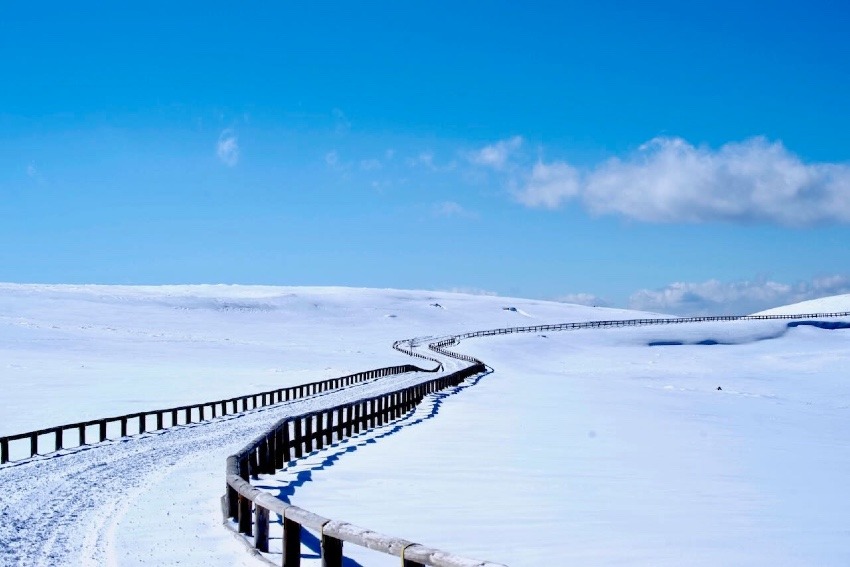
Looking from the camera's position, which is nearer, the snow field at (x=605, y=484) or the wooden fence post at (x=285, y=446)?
the snow field at (x=605, y=484)

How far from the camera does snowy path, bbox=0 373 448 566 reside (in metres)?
9.85

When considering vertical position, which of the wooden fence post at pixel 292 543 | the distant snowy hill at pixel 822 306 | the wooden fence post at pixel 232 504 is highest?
the distant snowy hill at pixel 822 306

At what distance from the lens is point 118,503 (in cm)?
1314

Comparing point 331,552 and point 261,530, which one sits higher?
point 331,552

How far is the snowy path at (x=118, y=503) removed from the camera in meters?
9.85

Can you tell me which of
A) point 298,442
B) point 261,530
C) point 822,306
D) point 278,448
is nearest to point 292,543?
point 261,530

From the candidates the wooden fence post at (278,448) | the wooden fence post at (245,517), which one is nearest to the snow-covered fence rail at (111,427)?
the wooden fence post at (278,448)

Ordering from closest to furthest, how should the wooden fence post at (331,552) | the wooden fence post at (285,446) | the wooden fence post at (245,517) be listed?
1. the wooden fence post at (331,552)
2. the wooden fence post at (245,517)
3. the wooden fence post at (285,446)

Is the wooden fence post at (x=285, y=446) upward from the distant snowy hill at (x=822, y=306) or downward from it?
downward

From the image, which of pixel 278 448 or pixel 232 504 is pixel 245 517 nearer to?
pixel 232 504

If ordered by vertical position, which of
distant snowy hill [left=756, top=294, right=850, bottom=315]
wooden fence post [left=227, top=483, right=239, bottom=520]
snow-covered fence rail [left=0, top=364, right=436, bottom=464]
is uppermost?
distant snowy hill [left=756, top=294, right=850, bottom=315]

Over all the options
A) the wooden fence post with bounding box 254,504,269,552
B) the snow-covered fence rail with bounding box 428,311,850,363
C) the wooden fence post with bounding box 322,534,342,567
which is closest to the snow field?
the wooden fence post with bounding box 254,504,269,552

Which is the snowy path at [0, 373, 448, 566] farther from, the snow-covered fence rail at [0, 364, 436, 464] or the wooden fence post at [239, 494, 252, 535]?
the snow-covered fence rail at [0, 364, 436, 464]

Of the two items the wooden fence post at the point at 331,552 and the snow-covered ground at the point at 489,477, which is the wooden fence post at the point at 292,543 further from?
the snow-covered ground at the point at 489,477
